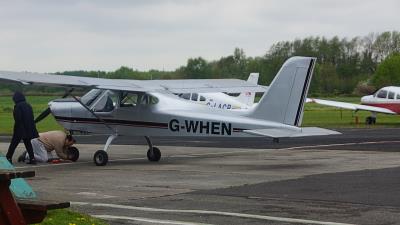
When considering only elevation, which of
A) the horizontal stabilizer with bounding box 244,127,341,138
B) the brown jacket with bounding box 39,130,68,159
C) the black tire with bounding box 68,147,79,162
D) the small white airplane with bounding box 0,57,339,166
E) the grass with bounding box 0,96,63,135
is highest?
the small white airplane with bounding box 0,57,339,166

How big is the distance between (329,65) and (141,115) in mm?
105984

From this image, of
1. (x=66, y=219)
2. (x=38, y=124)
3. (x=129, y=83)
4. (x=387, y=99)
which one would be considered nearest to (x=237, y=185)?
(x=66, y=219)

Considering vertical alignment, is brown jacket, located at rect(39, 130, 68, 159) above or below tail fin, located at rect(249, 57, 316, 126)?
below

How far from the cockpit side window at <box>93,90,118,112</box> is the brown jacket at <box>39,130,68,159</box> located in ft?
4.12

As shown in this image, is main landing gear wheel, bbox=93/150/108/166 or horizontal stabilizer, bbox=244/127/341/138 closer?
horizontal stabilizer, bbox=244/127/341/138

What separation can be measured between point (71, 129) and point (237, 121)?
5148 millimetres

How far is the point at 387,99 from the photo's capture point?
43.0m

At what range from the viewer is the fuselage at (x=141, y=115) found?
17.5 metres

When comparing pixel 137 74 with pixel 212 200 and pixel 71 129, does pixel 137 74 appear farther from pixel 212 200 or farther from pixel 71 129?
pixel 212 200

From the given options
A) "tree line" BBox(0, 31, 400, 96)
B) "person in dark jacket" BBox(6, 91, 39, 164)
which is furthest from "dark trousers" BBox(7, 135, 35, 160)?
"tree line" BBox(0, 31, 400, 96)

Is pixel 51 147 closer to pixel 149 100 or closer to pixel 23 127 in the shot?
pixel 23 127

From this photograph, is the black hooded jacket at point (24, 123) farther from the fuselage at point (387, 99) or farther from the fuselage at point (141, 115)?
the fuselage at point (387, 99)

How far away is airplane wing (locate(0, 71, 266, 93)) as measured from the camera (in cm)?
1723

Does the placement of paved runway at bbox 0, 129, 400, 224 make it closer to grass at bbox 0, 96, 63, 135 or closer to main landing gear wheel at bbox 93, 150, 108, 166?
main landing gear wheel at bbox 93, 150, 108, 166
